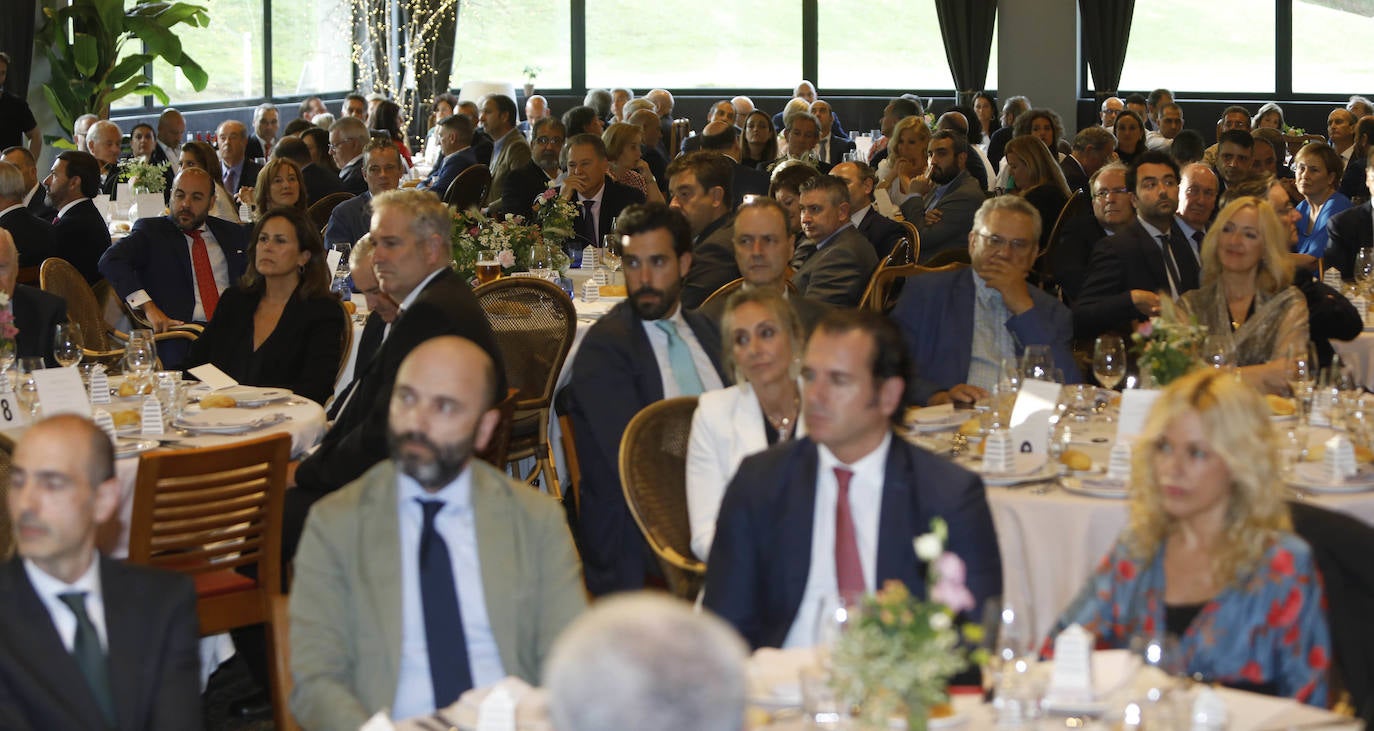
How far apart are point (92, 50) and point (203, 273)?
6.36 m

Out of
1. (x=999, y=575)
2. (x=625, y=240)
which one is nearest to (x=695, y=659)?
(x=999, y=575)

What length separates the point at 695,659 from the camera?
129 centimetres

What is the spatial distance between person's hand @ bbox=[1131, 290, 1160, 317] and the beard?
3.70 metres

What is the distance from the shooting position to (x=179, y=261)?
742cm

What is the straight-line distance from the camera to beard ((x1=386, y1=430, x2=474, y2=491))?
2682 millimetres

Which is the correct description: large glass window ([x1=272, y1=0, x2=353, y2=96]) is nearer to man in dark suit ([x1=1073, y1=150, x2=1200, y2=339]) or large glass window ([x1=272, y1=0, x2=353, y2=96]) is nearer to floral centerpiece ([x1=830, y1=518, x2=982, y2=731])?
man in dark suit ([x1=1073, y1=150, x2=1200, y2=339])

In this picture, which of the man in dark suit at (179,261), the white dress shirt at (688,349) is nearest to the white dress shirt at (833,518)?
the white dress shirt at (688,349)

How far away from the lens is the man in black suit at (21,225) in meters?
7.78

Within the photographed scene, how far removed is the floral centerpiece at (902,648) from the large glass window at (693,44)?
17079 millimetres

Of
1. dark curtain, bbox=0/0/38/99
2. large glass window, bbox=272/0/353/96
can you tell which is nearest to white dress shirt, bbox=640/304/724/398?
dark curtain, bbox=0/0/38/99

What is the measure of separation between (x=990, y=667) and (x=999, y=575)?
74cm

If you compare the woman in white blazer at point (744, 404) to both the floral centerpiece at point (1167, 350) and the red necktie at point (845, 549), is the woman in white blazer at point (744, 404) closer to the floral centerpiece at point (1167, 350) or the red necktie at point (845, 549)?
the red necktie at point (845, 549)

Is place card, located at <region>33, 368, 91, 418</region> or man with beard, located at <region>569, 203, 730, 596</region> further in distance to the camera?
place card, located at <region>33, 368, 91, 418</region>

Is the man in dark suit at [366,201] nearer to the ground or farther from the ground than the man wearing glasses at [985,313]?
farther from the ground
